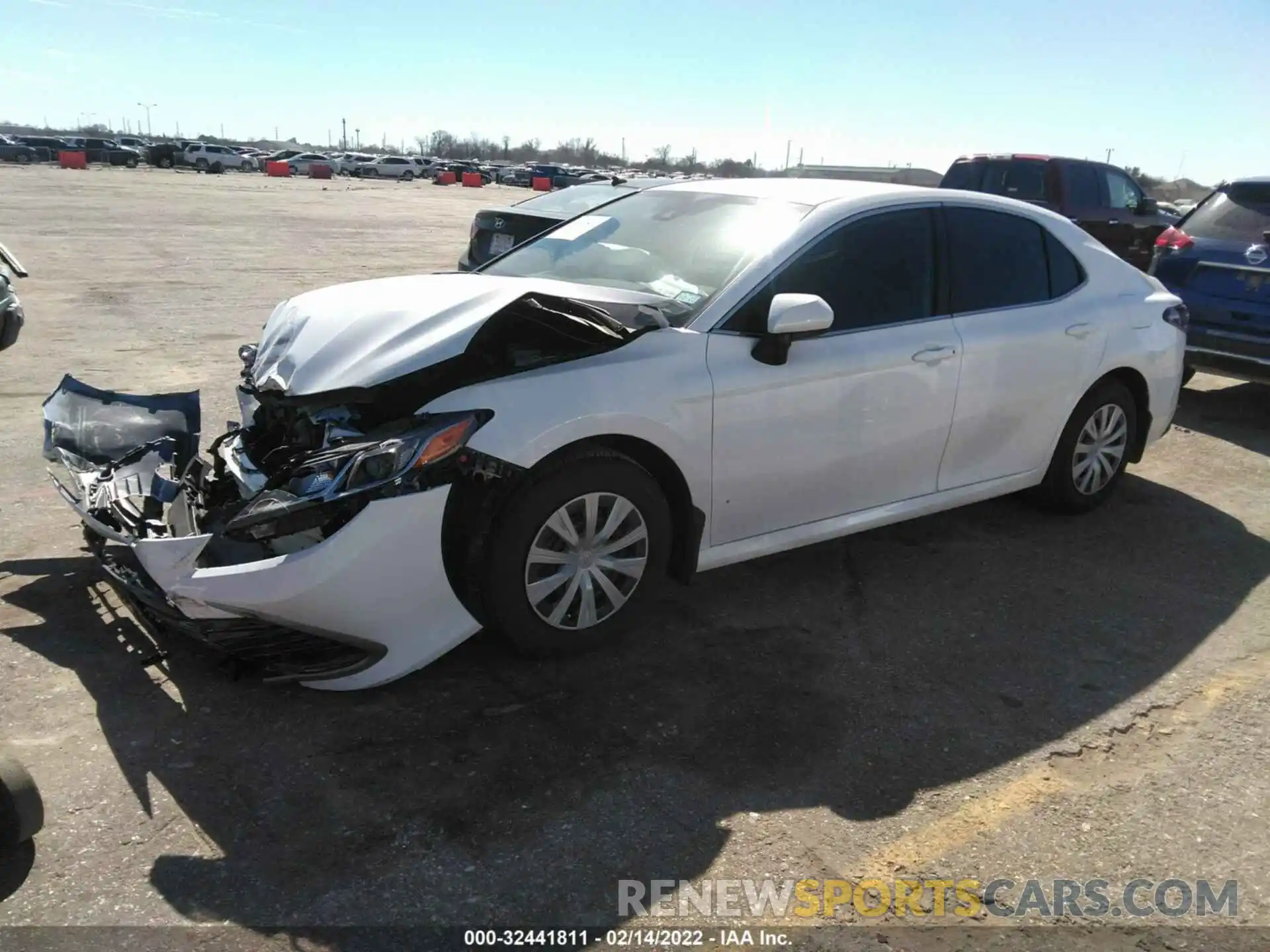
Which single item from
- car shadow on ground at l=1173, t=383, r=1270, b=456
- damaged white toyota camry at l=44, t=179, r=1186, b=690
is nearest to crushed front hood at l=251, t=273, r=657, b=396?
damaged white toyota camry at l=44, t=179, r=1186, b=690

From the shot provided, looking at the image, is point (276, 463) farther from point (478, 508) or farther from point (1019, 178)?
point (1019, 178)

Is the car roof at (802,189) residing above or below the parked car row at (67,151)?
below

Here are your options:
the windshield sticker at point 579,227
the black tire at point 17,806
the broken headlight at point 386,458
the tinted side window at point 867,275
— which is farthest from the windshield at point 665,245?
the black tire at point 17,806

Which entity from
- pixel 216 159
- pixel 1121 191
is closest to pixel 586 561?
pixel 1121 191

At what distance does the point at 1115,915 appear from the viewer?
2.61m

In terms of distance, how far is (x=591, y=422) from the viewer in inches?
135

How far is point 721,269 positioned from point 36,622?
9.74ft

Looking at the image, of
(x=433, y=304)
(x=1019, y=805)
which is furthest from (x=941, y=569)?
(x=433, y=304)

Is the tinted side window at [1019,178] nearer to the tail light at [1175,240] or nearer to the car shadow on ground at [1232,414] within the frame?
the car shadow on ground at [1232,414]

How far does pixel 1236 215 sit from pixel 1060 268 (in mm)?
3746

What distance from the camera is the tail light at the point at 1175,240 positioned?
25.6 ft

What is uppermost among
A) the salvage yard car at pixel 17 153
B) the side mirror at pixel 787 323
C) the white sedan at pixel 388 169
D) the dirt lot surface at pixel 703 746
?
the white sedan at pixel 388 169

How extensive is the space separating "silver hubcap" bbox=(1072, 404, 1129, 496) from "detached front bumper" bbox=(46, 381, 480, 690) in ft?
11.5

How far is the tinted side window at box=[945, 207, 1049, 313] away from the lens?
15.1 feet
